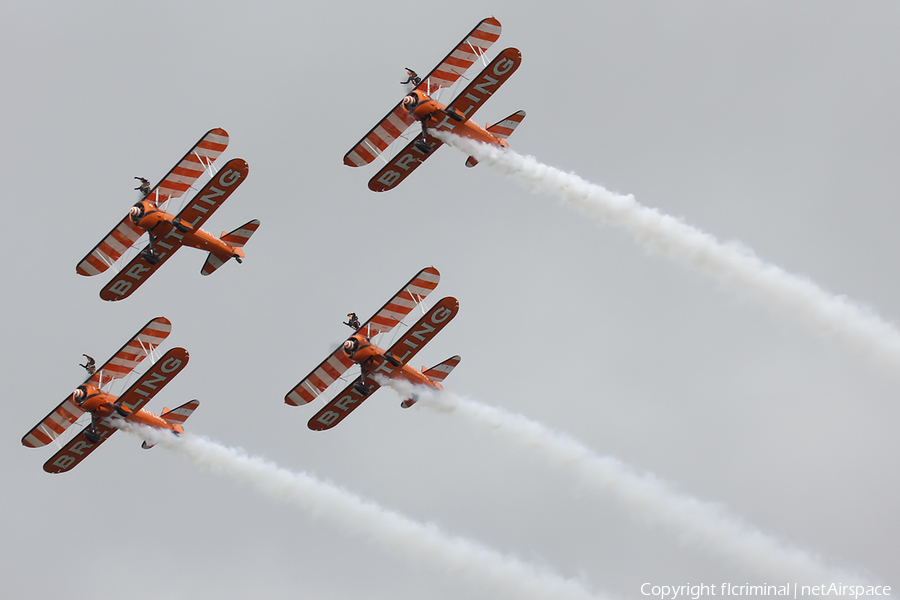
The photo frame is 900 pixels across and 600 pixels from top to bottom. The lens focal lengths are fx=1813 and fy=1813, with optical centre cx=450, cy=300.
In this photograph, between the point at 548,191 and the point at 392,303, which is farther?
the point at 548,191

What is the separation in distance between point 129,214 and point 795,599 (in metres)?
27.0

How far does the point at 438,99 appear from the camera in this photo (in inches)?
2603

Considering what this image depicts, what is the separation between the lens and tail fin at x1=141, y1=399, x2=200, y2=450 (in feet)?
217

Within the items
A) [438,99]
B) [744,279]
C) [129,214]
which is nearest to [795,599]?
[744,279]

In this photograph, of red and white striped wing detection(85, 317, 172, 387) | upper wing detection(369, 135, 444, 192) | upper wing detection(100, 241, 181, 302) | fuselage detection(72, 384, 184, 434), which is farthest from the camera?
upper wing detection(369, 135, 444, 192)

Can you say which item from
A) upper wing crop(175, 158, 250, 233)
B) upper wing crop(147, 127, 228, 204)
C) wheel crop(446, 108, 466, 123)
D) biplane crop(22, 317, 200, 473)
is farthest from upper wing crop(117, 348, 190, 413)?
wheel crop(446, 108, 466, 123)

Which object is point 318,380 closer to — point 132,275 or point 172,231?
point 172,231

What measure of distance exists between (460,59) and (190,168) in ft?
34.8

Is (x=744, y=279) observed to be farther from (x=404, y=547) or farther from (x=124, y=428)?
(x=124, y=428)

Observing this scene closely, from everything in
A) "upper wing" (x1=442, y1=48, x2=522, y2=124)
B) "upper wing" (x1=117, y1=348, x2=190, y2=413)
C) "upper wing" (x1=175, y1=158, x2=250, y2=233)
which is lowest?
"upper wing" (x1=117, y1=348, x2=190, y2=413)

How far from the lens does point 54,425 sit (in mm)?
67625

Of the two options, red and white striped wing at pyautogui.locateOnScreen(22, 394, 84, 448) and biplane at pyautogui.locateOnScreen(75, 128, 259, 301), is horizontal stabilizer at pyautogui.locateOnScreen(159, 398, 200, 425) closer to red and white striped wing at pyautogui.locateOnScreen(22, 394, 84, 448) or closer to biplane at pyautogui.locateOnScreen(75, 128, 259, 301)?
red and white striped wing at pyautogui.locateOnScreen(22, 394, 84, 448)

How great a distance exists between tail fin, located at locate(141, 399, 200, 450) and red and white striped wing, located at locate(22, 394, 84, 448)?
3.49 metres

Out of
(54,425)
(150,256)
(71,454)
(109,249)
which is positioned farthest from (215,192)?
(71,454)
